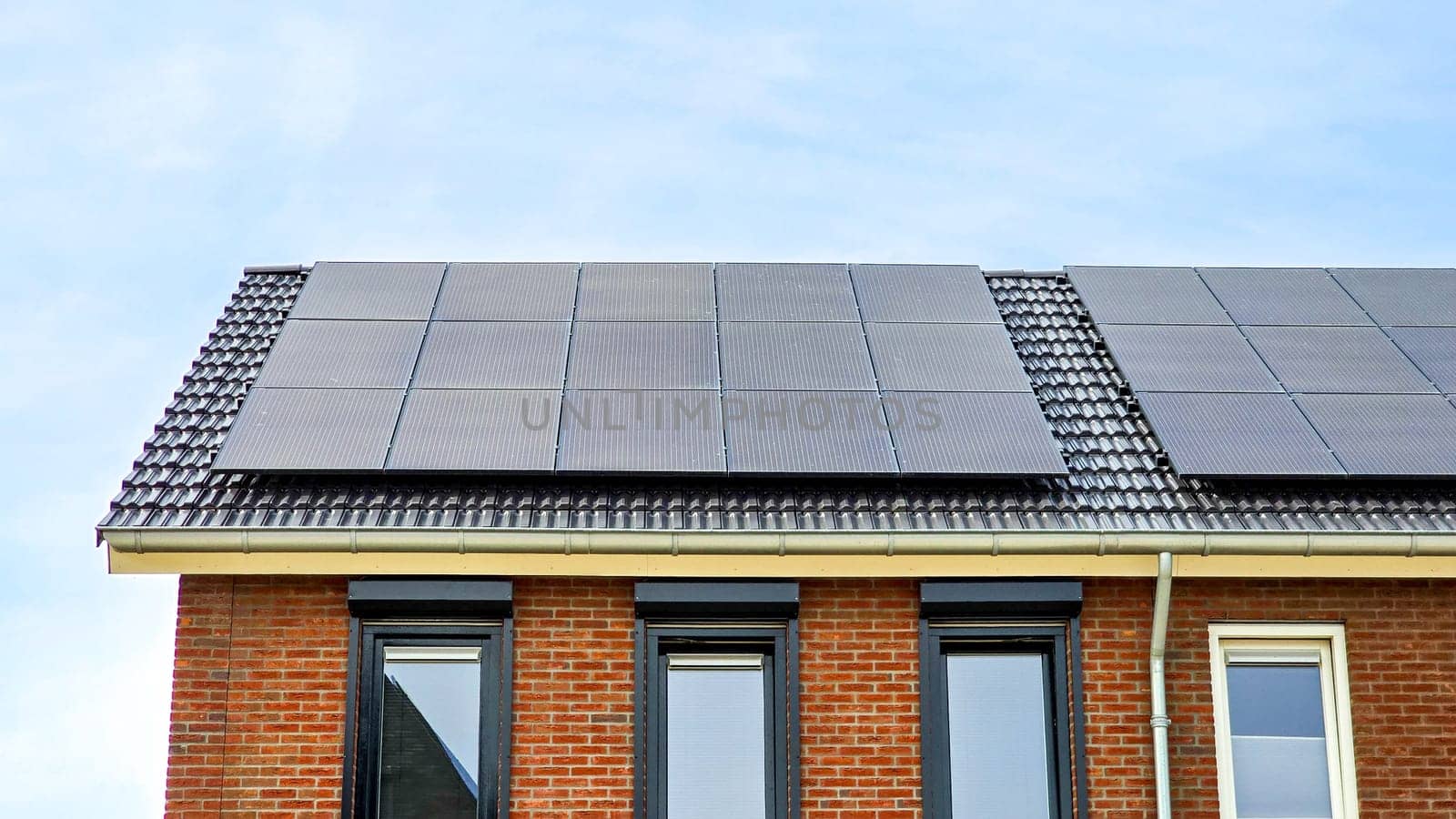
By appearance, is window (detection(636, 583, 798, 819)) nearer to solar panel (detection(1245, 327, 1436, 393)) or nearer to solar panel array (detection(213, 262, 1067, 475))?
solar panel array (detection(213, 262, 1067, 475))

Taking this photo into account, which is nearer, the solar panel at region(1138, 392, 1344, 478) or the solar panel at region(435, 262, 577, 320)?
the solar panel at region(1138, 392, 1344, 478)

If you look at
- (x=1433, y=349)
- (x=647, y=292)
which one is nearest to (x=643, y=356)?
(x=647, y=292)

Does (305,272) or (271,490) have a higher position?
(305,272)

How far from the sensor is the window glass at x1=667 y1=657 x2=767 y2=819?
9.93 m

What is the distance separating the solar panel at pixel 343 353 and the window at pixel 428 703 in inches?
71.8

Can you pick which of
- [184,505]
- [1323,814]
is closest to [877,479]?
[1323,814]

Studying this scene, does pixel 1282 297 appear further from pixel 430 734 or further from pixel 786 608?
pixel 430 734

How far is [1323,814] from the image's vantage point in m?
10.1

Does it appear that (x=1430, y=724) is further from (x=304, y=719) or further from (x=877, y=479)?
(x=304, y=719)

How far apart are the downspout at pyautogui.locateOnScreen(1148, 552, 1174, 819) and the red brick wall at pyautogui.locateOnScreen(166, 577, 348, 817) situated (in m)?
4.97

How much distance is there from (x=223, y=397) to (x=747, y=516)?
4.00 m

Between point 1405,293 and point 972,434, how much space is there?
16.1 ft

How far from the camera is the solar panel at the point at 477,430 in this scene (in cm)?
1017

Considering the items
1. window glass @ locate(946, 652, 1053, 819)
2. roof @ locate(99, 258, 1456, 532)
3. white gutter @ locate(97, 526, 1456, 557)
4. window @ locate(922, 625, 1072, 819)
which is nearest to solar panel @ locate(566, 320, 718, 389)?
roof @ locate(99, 258, 1456, 532)
